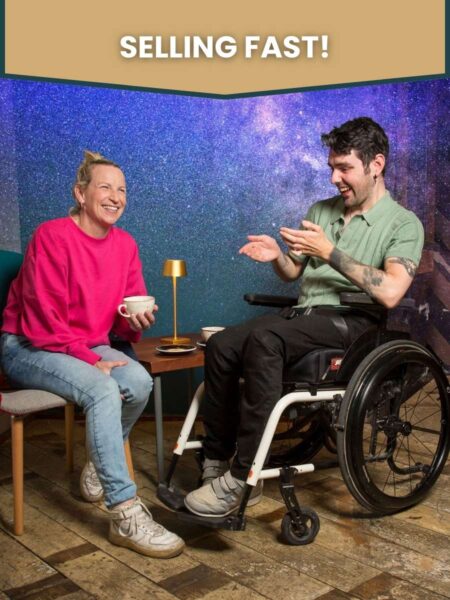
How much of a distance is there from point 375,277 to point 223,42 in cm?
171

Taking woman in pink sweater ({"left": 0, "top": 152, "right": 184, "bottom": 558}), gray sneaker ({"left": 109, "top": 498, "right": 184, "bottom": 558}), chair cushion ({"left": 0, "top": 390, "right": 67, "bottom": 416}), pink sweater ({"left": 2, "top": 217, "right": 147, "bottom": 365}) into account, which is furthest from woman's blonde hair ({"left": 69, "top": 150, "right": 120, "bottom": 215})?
gray sneaker ({"left": 109, "top": 498, "right": 184, "bottom": 558})

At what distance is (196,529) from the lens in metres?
2.01

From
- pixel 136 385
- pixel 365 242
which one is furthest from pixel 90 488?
pixel 365 242

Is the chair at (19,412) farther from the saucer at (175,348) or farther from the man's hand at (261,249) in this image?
the man's hand at (261,249)

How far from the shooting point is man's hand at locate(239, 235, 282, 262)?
2205 mm

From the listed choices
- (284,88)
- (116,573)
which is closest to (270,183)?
(284,88)

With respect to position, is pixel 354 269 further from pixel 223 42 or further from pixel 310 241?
pixel 223 42

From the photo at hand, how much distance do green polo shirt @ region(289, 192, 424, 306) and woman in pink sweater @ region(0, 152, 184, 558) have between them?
1.79ft

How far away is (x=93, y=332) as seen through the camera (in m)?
2.15

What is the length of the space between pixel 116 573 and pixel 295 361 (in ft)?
2.40

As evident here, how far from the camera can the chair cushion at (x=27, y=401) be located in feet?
6.25

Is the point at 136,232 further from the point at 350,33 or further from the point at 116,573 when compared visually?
the point at 116,573

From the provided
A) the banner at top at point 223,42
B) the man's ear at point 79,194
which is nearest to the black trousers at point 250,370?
the man's ear at point 79,194

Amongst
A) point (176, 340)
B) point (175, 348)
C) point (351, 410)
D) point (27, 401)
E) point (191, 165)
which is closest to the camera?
point (351, 410)
